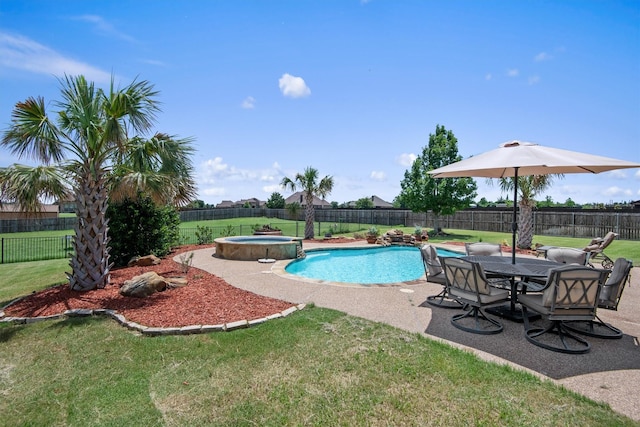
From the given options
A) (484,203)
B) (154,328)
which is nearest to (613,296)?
(154,328)

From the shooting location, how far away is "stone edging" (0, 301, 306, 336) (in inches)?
184

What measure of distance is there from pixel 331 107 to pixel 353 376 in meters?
14.4

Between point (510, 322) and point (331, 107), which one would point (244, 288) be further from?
point (331, 107)

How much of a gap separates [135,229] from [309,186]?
11.4m

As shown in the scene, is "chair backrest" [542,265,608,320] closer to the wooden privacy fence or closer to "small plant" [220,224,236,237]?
"small plant" [220,224,236,237]

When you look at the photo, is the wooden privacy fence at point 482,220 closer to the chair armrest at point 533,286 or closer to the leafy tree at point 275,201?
the leafy tree at point 275,201

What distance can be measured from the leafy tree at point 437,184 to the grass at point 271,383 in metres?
20.7

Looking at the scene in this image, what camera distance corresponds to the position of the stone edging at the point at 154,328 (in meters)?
4.68

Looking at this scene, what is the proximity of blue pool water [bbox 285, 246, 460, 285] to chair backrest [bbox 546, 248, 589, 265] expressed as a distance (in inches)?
137

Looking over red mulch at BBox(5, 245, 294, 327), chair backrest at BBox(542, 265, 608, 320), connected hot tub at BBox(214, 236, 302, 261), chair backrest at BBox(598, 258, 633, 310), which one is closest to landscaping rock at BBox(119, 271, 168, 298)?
red mulch at BBox(5, 245, 294, 327)

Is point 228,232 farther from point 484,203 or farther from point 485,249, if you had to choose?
point 484,203

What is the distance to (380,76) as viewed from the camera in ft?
40.5

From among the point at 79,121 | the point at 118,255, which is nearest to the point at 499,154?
the point at 79,121

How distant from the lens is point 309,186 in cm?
2052
